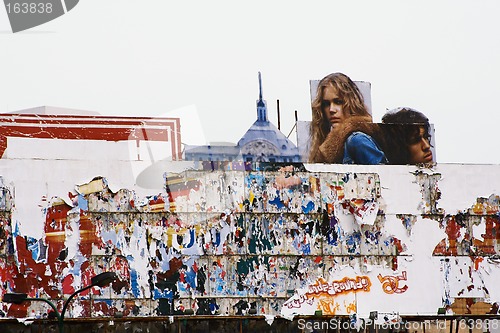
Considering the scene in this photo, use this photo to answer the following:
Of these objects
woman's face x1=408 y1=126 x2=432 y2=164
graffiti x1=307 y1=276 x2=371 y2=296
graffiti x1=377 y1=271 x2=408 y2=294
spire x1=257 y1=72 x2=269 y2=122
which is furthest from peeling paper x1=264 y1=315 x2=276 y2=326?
woman's face x1=408 y1=126 x2=432 y2=164

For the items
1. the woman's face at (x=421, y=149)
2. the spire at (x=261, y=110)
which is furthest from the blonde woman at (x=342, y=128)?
the spire at (x=261, y=110)

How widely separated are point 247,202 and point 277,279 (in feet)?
8.98

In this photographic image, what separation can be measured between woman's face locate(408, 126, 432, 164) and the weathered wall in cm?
53

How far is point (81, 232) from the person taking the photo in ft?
110

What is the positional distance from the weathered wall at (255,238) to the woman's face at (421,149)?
53 cm

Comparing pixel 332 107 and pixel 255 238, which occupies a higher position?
pixel 332 107

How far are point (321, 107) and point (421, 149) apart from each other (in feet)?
13.1

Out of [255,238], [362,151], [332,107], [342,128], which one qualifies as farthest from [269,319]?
[332,107]

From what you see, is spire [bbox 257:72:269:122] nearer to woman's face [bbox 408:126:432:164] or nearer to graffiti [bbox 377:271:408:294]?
woman's face [bbox 408:126:432:164]

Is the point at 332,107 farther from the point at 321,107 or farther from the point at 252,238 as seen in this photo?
the point at 252,238

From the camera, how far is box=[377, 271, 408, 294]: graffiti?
35562 millimetres

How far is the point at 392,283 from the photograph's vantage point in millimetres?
35656

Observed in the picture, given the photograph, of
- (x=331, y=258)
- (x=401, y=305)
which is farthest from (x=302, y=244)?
(x=401, y=305)

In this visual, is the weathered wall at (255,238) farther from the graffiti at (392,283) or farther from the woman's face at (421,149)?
the woman's face at (421,149)
